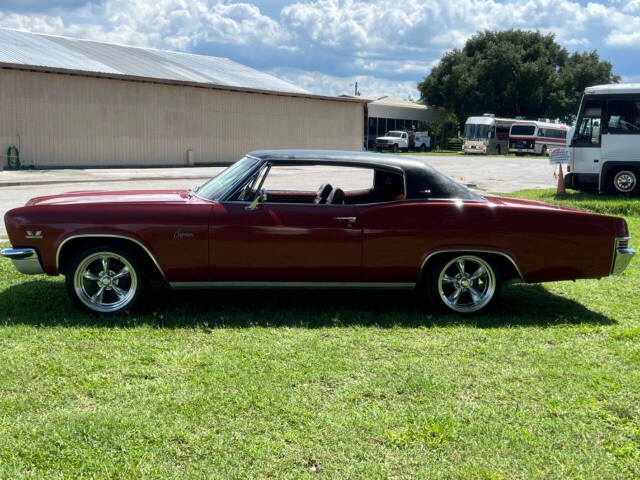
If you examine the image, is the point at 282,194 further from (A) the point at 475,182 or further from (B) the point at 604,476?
(A) the point at 475,182

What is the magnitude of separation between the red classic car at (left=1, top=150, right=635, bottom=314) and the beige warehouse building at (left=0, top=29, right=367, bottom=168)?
21.0m

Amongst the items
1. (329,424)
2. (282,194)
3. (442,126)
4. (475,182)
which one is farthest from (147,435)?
(442,126)

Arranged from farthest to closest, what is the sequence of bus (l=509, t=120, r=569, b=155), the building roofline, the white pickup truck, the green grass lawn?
the white pickup truck < bus (l=509, t=120, r=569, b=155) < the building roofline < the green grass lawn

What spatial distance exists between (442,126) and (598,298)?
201 feet

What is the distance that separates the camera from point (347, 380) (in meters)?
4.28

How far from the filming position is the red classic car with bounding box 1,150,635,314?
215 inches

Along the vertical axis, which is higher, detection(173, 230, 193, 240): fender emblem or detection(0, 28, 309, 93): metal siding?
detection(0, 28, 309, 93): metal siding

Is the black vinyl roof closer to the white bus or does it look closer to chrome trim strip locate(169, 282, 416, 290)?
chrome trim strip locate(169, 282, 416, 290)

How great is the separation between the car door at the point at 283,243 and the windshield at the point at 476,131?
46751 mm

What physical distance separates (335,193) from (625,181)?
12.5 meters

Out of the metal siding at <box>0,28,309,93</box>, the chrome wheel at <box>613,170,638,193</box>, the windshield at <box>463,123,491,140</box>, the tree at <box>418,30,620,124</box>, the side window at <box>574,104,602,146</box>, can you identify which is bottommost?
the chrome wheel at <box>613,170,638,193</box>

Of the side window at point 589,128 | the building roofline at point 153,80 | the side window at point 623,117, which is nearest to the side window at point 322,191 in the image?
the side window at point 589,128

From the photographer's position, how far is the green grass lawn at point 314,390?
3275mm

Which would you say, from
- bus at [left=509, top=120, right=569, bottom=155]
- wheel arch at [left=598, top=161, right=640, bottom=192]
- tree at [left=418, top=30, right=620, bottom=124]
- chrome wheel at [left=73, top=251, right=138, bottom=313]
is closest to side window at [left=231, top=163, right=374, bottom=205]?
chrome wheel at [left=73, top=251, right=138, bottom=313]
